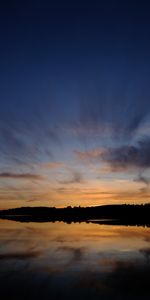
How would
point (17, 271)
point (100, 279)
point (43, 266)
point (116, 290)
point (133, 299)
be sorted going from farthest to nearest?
point (43, 266) → point (17, 271) → point (100, 279) → point (116, 290) → point (133, 299)

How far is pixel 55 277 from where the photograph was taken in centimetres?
1769

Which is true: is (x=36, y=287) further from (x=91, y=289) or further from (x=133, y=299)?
(x=133, y=299)

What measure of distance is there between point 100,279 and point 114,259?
6.34 meters

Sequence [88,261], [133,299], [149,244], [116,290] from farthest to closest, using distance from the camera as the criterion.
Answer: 1. [149,244]
2. [88,261]
3. [116,290]
4. [133,299]

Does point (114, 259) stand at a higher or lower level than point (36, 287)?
higher

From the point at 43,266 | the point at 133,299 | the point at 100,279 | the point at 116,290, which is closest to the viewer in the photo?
the point at 133,299

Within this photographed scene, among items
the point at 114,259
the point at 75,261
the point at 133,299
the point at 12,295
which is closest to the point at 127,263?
the point at 114,259

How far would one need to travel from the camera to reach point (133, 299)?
13.5 m

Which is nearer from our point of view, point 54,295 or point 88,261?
point 54,295

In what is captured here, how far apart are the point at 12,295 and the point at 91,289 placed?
350 centimetres

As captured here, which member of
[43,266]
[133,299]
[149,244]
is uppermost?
[149,244]

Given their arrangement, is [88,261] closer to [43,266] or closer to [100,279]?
[43,266]

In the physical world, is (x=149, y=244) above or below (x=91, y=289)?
above

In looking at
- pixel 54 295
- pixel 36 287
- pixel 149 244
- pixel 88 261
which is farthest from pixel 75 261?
pixel 149 244
